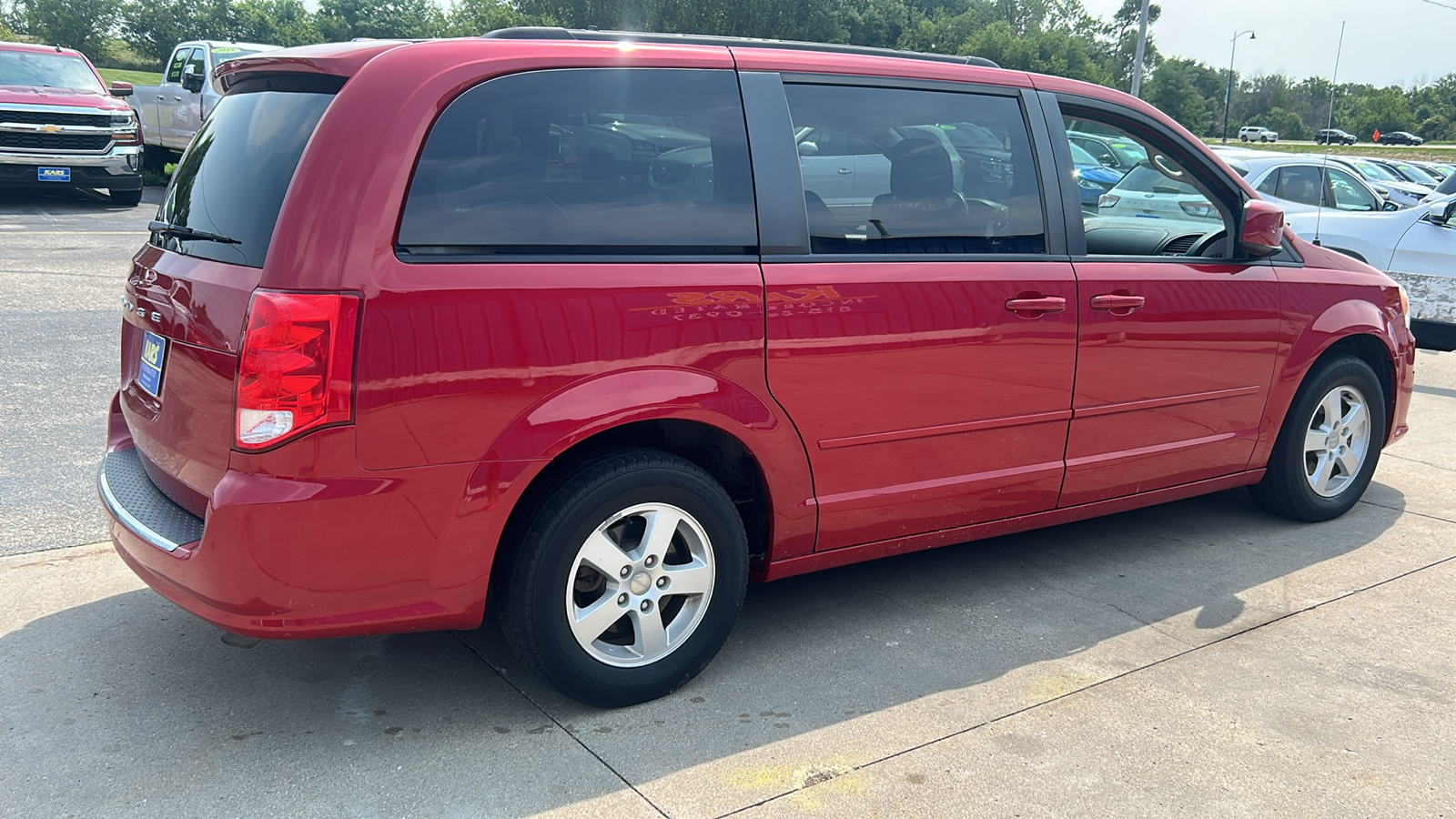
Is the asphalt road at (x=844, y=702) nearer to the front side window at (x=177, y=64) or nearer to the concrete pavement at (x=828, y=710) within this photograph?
the concrete pavement at (x=828, y=710)

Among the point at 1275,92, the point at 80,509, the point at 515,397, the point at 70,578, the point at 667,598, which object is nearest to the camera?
the point at 515,397

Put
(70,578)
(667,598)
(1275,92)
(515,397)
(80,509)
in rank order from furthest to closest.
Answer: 1. (1275,92)
2. (80,509)
3. (70,578)
4. (667,598)
5. (515,397)

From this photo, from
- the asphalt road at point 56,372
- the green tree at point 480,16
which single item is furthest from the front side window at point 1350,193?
the green tree at point 480,16

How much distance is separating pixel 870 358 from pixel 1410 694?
6.27ft

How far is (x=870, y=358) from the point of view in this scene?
3.45m

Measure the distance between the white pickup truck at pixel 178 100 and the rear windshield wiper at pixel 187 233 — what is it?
12.5m

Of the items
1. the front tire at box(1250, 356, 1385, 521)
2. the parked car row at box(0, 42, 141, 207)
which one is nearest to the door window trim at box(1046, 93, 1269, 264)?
the front tire at box(1250, 356, 1385, 521)

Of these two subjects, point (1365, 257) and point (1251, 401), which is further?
point (1365, 257)

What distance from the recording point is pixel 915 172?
143 inches

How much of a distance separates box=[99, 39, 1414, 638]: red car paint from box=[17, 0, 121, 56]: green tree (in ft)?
268

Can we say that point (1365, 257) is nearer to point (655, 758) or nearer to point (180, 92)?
point (655, 758)

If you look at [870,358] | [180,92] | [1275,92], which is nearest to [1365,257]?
[870,358]

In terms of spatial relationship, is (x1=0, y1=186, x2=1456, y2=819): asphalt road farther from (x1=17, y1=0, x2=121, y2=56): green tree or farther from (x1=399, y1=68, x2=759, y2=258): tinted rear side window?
(x1=17, y1=0, x2=121, y2=56): green tree

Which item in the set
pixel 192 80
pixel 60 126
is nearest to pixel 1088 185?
pixel 60 126
